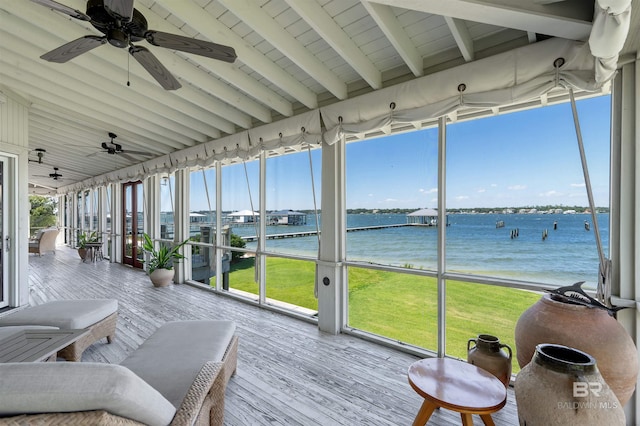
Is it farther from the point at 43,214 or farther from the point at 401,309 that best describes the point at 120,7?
the point at 43,214

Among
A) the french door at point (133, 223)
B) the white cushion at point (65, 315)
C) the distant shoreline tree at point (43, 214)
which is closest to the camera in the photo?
the white cushion at point (65, 315)

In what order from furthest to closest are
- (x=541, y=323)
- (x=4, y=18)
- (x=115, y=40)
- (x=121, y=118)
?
(x=121, y=118) → (x=4, y=18) → (x=115, y=40) → (x=541, y=323)

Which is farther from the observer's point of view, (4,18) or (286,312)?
(286,312)

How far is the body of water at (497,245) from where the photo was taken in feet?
8.29

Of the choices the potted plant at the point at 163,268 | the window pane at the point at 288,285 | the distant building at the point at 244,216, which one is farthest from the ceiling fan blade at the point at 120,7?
the potted plant at the point at 163,268

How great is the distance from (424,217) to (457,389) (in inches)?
74.9

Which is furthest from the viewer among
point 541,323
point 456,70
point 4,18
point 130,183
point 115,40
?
point 130,183

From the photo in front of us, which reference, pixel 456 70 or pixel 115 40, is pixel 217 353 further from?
pixel 456 70

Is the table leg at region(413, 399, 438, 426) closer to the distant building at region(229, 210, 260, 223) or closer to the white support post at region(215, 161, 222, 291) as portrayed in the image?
the distant building at region(229, 210, 260, 223)

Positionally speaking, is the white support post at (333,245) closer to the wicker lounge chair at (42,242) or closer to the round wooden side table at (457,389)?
the round wooden side table at (457,389)

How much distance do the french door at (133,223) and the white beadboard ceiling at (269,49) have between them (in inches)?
130

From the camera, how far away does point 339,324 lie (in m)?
3.55

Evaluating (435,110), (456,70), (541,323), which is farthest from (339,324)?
(456,70)

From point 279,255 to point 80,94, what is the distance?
3.70 metres
